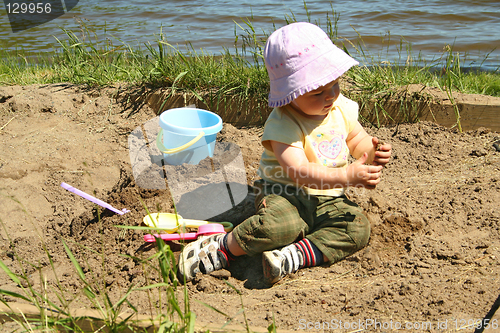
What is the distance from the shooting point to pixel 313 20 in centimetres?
580

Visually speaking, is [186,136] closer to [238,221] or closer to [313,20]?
[238,221]

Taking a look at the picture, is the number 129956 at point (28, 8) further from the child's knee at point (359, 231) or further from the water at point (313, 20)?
the child's knee at point (359, 231)

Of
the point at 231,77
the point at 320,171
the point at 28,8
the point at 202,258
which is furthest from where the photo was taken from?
the point at 28,8

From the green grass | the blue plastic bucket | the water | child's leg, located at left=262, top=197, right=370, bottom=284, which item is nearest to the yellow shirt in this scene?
child's leg, located at left=262, top=197, right=370, bottom=284

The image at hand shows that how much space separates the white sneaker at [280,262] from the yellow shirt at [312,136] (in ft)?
1.04

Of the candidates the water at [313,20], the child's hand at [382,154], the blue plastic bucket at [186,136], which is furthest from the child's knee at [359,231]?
the water at [313,20]

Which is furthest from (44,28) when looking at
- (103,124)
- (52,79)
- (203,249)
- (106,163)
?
(203,249)

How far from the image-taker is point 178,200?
96.3 inches

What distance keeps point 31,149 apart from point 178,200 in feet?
3.73

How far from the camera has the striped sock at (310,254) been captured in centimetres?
199

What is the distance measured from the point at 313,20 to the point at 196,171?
3993 mm

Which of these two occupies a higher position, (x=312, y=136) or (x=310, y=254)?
(x=312, y=136)

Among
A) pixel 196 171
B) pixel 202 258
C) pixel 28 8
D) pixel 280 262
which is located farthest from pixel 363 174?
pixel 28 8

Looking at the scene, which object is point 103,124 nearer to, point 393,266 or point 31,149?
point 31,149
